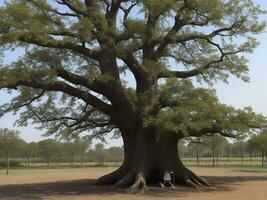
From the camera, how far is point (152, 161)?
2892cm

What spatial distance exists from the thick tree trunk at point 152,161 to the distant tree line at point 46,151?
40.8 m

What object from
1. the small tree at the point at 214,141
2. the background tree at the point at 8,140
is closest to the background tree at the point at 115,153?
the background tree at the point at 8,140

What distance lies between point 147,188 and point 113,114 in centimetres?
543

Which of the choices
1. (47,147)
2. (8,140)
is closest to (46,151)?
(47,147)

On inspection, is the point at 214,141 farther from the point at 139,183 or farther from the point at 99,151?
the point at 99,151

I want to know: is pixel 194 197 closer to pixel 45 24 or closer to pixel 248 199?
pixel 248 199

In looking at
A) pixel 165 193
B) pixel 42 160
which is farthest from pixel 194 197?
pixel 42 160

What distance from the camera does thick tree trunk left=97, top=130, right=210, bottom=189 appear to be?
2838 centimetres

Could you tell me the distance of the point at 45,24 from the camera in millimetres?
25547

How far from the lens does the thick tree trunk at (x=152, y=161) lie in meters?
28.4

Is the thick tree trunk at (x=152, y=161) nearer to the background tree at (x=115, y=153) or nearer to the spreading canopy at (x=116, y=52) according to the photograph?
the spreading canopy at (x=116, y=52)

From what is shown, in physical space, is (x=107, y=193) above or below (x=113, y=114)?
below

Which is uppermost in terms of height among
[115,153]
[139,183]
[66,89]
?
[66,89]

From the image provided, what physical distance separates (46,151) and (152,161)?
222 ft
